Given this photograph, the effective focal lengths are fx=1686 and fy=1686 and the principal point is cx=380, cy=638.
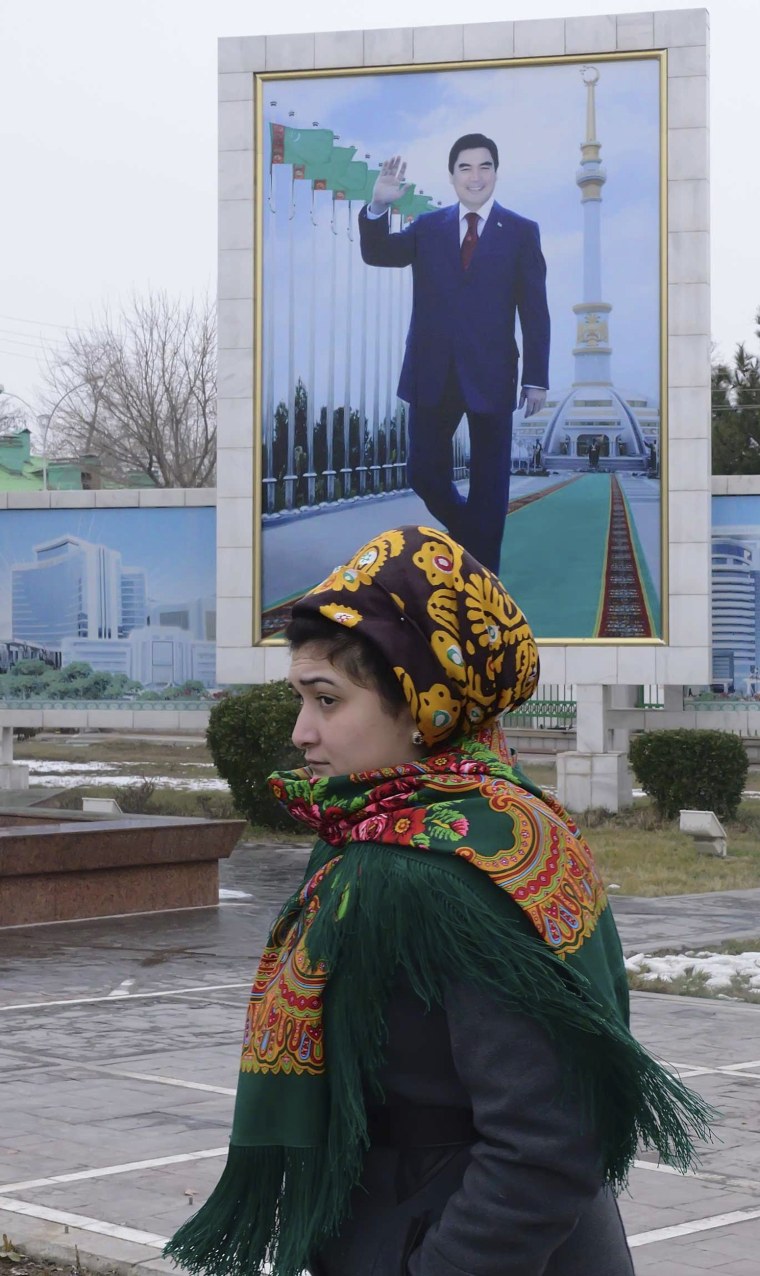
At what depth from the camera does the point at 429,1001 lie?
2117 millimetres

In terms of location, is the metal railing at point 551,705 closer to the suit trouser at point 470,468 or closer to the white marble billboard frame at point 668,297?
the suit trouser at point 470,468

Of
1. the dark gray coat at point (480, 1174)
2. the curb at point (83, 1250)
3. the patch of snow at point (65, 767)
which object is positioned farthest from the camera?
the patch of snow at point (65, 767)

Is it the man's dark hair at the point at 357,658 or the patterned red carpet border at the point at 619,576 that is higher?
the patterned red carpet border at the point at 619,576

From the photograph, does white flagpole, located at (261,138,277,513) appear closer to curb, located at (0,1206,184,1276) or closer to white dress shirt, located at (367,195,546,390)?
white dress shirt, located at (367,195,546,390)

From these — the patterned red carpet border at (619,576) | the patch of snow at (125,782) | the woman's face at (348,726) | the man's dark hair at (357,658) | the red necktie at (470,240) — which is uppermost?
the red necktie at (470,240)

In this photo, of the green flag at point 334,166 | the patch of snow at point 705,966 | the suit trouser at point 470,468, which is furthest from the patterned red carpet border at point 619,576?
the patch of snow at point 705,966

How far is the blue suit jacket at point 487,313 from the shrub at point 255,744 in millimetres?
5889

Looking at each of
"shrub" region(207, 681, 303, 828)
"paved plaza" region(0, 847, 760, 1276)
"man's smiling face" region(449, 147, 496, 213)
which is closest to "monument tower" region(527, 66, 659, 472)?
"man's smiling face" region(449, 147, 496, 213)

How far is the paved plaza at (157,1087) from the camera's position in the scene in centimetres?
530

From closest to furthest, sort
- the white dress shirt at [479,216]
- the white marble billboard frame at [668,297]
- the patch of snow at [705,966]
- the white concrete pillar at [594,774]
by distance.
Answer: the patch of snow at [705,966], the white concrete pillar at [594,774], the white marble billboard frame at [668,297], the white dress shirt at [479,216]

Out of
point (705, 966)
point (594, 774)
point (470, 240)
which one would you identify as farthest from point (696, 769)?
point (705, 966)

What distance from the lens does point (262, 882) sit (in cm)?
1695

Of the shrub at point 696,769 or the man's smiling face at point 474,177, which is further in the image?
the man's smiling face at point 474,177

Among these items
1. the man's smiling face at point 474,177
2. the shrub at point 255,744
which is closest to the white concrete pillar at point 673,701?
the shrub at point 255,744
